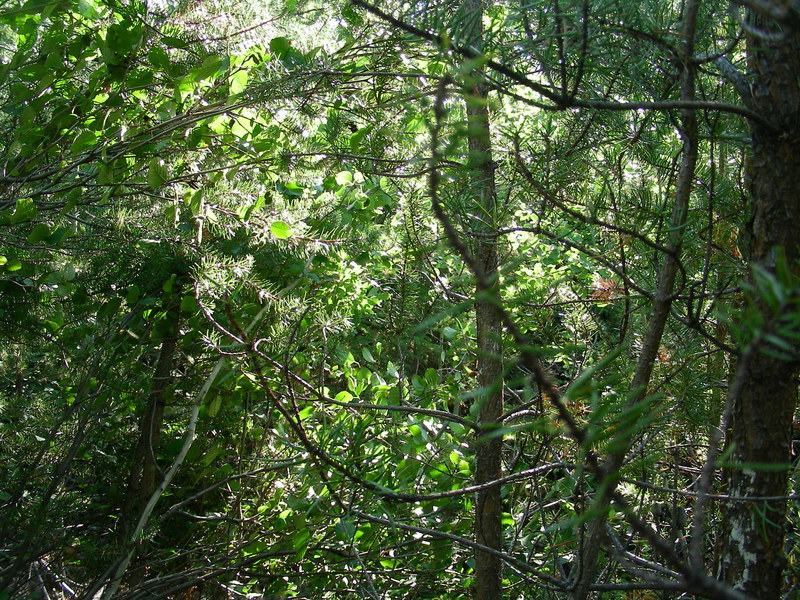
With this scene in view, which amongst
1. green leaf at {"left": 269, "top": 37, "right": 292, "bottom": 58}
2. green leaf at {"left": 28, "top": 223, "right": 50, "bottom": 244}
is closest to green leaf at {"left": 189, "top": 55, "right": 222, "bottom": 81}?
green leaf at {"left": 269, "top": 37, "right": 292, "bottom": 58}

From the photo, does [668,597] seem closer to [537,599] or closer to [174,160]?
[537,599]

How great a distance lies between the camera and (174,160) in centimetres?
147

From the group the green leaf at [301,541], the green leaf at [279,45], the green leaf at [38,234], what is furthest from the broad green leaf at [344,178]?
the green leaf at [301,541]

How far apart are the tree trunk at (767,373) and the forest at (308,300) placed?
138 mm

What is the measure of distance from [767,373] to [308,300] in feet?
3.17

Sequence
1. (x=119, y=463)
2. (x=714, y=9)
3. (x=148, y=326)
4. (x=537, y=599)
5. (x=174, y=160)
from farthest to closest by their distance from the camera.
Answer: (x=119, y=463), (x=148, y=326), (x=174, y=160), (x=537, y=599), (x=714, y=9)

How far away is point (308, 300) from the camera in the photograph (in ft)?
4.71

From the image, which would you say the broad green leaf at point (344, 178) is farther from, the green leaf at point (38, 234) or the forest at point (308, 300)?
the green leaf at point (38, 234)

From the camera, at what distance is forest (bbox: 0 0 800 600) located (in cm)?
104

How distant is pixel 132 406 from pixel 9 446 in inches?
19.9

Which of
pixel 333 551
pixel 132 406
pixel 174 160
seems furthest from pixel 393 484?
pixel 174 160

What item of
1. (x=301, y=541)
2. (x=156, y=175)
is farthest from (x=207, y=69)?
(x=301, y=541)

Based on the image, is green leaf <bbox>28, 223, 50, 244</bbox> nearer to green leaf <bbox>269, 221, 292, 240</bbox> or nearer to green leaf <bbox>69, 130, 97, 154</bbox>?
green leaf <bbox>69, 130, 97, 154</bbox>

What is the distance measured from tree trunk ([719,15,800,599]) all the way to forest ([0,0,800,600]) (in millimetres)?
138
